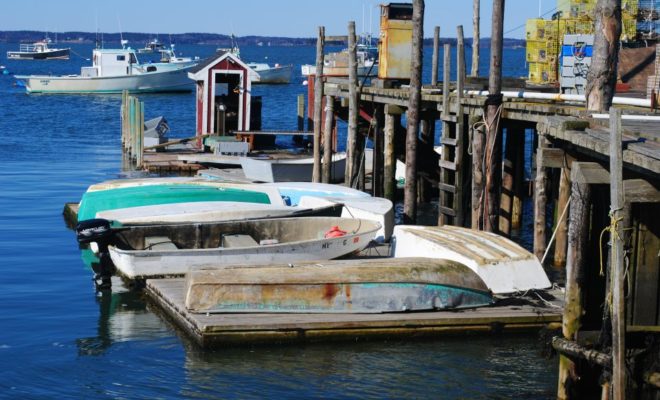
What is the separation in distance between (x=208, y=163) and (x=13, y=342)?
14759mm

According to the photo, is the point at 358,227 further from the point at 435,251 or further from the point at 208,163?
the point at 208,163

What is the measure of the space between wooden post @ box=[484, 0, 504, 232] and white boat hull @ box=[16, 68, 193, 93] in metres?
54.0

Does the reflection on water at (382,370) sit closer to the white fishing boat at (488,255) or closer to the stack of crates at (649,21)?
the white fishing boat at (488,255)

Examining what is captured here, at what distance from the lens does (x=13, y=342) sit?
1359 centimetres

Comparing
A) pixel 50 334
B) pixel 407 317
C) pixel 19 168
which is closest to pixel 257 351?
pixel 407 317

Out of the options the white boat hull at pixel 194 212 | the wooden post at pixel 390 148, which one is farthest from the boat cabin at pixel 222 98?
the white boat hull at pixel 194 212

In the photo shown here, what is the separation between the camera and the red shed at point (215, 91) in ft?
105

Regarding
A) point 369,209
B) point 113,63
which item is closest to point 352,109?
point 369,209

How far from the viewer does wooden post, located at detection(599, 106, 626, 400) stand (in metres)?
8.56

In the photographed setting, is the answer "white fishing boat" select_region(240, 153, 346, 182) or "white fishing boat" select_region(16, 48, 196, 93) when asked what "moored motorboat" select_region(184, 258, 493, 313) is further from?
"white fishing boat" select_region(16, 48, 196, 93)

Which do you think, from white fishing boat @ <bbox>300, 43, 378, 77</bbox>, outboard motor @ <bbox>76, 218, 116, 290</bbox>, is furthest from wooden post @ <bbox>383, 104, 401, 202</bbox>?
white fishing boat @ <bbox>300, 43, 378, 77</bbox>

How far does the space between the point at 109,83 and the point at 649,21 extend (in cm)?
4172

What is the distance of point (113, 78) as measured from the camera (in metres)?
67.7

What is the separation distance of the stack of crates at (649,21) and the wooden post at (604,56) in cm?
2261
